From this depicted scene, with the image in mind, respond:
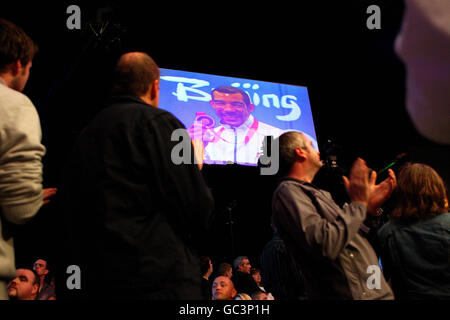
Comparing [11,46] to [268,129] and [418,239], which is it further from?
[268,129]

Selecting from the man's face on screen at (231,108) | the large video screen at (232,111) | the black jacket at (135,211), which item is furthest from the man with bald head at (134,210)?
the man's face on screen at (231,108)

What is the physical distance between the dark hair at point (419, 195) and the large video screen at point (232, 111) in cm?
176

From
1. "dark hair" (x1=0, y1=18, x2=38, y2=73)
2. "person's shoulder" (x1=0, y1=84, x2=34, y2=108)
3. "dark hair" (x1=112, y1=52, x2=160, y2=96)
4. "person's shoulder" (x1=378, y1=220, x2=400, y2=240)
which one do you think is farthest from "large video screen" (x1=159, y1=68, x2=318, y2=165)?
"person's shoulder" (x1=0, y1=84, x2=34, y2=108)

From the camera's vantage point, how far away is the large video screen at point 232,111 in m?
3.58

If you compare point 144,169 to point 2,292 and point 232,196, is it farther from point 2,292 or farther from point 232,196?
point 232,196

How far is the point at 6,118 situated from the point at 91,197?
32cm

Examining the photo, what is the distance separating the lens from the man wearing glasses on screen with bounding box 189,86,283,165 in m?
3.55

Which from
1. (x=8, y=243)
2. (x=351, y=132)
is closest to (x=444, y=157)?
(x=351, y=132)

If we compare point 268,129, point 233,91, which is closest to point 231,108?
point 233,91

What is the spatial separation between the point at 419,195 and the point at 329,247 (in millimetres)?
729

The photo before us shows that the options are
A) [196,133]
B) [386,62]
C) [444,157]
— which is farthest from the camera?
[444,157]

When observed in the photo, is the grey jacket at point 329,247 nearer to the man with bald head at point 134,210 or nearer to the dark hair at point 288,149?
the dark hair at point 288,149

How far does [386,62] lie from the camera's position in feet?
13.6

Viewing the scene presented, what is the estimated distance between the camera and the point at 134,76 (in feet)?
4.33
